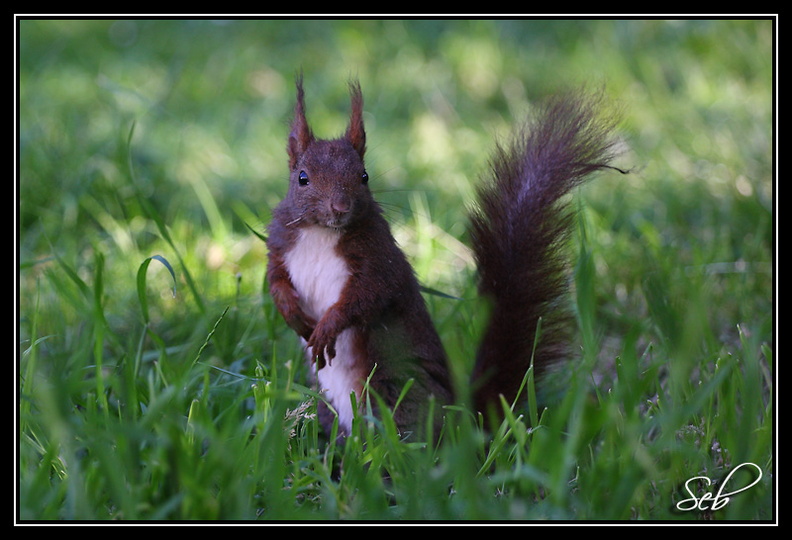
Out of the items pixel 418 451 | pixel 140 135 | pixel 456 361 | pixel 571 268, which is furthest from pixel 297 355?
pixel 140 135

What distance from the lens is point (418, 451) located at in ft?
5.37

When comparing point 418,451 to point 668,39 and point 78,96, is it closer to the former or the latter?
point 78,96

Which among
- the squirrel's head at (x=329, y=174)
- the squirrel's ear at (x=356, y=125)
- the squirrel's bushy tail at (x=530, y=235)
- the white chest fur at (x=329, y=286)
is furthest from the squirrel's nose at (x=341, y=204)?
the squirrel's bushy tail at (x=530, y=235)

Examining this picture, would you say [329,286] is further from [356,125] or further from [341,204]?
[356,125]

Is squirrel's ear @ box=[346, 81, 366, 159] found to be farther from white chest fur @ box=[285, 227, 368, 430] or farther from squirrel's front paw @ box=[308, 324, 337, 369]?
squirrel's front paw @ box=[308, 324, 337, 369]

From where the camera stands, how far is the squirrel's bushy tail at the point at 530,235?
192 centimetres

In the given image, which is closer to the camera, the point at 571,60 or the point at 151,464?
the point at 151,464

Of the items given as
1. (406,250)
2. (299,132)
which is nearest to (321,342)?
(299,132)

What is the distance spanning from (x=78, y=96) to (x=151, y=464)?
362 cm

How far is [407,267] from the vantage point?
77.9 inches

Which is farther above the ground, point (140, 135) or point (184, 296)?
point (140, 135)

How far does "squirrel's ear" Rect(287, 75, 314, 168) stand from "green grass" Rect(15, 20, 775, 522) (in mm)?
329

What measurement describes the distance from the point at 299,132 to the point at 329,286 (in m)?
0.41

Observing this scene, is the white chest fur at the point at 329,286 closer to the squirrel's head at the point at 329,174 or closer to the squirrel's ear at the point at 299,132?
the squirrel's head at the point at 329,174
